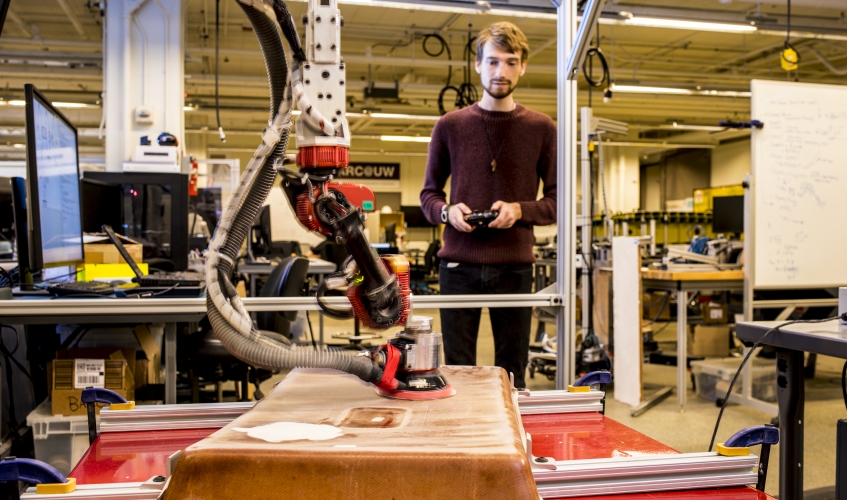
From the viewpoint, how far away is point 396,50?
9.76 meters

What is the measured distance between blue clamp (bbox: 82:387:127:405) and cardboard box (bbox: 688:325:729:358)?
13.9 feet

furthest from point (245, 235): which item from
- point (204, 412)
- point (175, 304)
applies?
point (175, 304)

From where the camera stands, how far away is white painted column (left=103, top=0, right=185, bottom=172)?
5.32 m

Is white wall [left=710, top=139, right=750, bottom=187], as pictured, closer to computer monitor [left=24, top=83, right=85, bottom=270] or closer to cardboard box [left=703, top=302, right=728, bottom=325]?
cardboard box [left=703, top=302, right=728, bottom=325]

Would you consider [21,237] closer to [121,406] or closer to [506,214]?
[121,406]

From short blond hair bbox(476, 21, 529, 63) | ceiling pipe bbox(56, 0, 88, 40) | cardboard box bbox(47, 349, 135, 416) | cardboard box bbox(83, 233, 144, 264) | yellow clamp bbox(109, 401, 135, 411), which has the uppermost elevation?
ceiling pipe bbox(56, 0, 88, 40)

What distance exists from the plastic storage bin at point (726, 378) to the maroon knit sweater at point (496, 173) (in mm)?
2419

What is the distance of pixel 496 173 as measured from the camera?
1.81 meters

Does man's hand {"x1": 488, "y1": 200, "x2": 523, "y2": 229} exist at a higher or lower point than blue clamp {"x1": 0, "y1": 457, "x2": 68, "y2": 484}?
higher

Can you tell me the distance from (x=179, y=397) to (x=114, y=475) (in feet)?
7.26

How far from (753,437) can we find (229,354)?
2035mm

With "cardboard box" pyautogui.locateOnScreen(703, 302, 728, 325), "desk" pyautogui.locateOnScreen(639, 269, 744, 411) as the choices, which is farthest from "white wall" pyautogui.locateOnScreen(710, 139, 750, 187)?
"desk" pyautogui.locateOnScreen(639, 269, 744, 411)

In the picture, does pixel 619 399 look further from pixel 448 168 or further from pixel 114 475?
pixel 114 475

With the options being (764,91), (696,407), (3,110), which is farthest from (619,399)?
(3,110)
